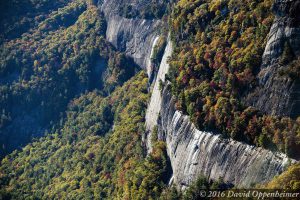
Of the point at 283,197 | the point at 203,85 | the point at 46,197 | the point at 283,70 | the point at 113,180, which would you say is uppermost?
the point at 283,70

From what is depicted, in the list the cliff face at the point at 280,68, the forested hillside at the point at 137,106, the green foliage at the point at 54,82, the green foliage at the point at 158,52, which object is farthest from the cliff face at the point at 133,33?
the cliff face at the point at 280,68

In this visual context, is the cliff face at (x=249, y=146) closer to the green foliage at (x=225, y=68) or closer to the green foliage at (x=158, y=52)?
the green foliage at (x=225, y=68)

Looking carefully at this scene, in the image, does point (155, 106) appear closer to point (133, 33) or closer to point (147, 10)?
point (147, 10)

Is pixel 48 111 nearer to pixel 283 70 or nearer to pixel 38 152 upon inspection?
pixel 38 152

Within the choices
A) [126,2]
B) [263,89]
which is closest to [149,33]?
[126,2]

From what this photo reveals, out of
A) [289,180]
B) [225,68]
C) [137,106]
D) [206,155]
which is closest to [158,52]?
[137,106]

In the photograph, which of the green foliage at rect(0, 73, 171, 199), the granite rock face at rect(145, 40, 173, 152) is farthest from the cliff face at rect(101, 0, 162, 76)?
the granite rock face at rect(145, 40, 173, 152)
